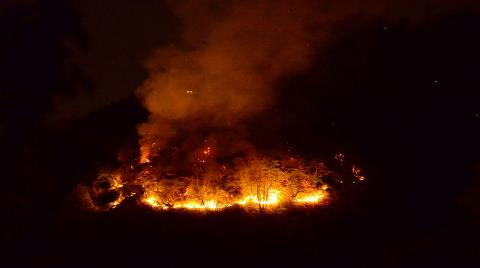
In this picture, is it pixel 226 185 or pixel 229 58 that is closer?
pixel 226 185

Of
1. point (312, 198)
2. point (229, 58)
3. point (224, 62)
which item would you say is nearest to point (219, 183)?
point (312, 198)

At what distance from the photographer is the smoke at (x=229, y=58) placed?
25.4 feet

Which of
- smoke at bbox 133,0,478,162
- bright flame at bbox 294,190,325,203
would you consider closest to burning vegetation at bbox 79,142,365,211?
→ bright flame at bbox 294,190,325,203

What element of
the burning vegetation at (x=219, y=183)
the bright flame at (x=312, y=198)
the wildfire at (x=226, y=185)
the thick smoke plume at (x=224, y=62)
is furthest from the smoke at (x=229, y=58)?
the bright flame at (x=312, y=198)

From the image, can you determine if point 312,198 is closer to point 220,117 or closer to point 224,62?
point 220,117

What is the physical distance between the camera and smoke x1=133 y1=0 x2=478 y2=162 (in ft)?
25.4

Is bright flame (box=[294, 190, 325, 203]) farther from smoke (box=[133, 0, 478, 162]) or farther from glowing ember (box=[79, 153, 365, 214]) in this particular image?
smoke (box=[133, 0, 478, 162])

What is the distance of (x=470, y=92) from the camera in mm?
7672

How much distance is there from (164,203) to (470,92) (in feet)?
18.5

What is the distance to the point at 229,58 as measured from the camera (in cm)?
834

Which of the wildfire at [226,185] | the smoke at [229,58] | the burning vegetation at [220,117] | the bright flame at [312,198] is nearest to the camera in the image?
the bright flame at [312,198]

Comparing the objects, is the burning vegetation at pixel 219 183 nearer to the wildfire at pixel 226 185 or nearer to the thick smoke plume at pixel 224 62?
the wildfire at pixel 226 185

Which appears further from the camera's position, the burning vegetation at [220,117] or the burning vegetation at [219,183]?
the burning vegetation at [220,117]

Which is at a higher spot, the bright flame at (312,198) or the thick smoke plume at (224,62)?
the thick smoke plume at (224,62)
